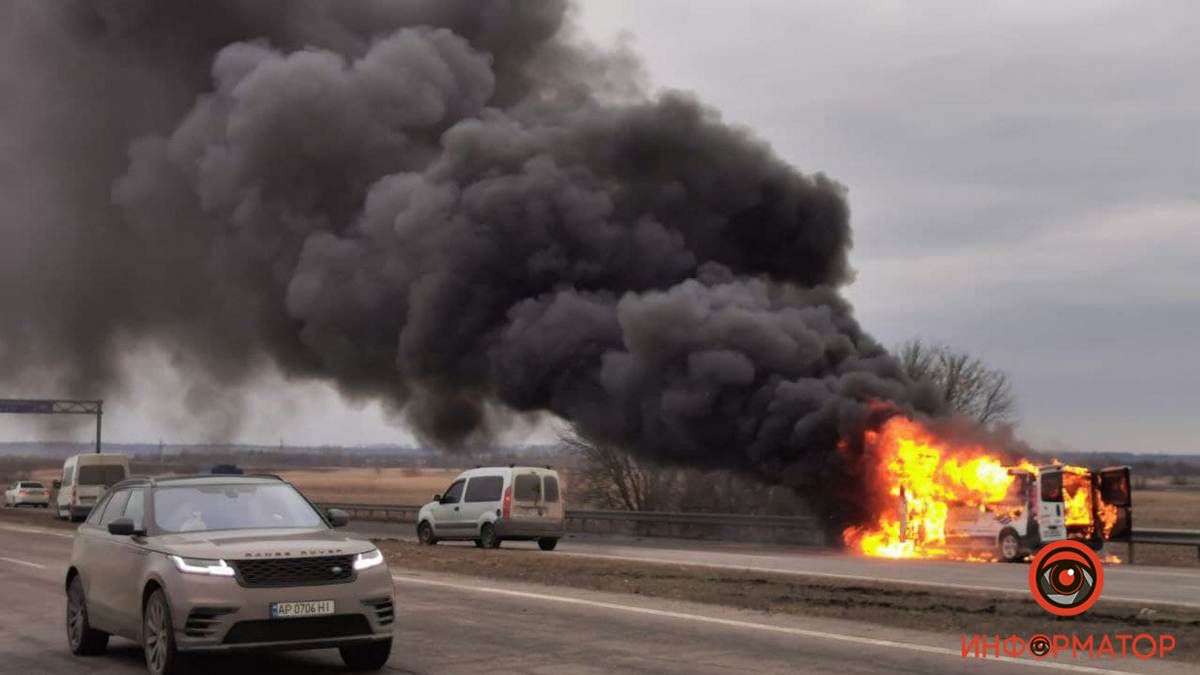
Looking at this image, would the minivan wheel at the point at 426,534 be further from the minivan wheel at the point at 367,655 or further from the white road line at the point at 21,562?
the minivan wheel at the point at 367,655

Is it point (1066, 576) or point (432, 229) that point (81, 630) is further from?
point (432, 229)

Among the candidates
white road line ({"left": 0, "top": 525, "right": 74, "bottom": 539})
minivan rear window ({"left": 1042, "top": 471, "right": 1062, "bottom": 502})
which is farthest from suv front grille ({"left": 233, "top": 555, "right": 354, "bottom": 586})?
white road line ({"left": 0, "top": 525, "right": 74, "bottom": 539})

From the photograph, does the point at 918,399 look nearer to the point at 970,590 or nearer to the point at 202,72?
the point at 970,590

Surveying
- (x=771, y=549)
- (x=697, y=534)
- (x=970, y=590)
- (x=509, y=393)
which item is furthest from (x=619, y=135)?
(x=970, y=590)

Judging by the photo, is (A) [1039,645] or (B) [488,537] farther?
(B) [488,537]

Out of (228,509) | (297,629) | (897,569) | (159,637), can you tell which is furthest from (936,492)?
(159,637)

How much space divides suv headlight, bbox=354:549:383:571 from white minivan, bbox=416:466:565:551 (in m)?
17.8

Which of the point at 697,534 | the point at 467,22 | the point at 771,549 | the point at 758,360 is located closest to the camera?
the point at 771,549

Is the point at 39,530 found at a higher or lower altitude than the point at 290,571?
lower

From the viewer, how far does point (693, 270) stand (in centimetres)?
3972

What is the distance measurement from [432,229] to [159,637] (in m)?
30.9

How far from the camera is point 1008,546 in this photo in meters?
24.9

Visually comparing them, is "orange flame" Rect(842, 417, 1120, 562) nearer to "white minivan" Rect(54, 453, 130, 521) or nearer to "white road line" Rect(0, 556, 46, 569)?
"white road line" Rect(0, 556, 46, 569)

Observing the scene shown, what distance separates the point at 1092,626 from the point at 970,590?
13.0 ft
